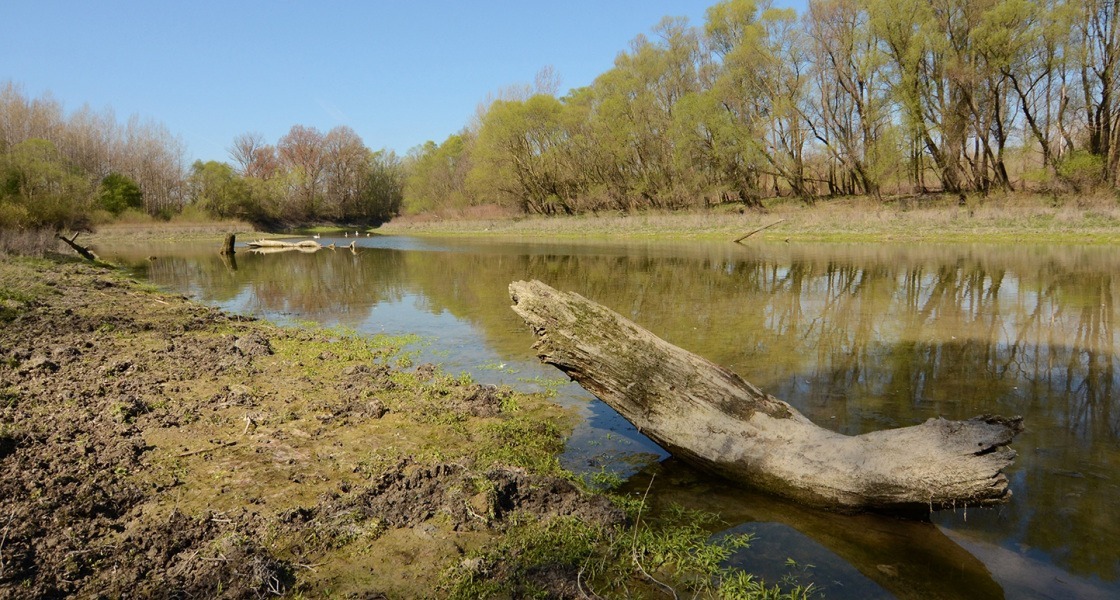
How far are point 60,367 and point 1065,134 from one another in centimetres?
4497

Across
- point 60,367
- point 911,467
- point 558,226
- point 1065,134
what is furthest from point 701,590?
point 558,226

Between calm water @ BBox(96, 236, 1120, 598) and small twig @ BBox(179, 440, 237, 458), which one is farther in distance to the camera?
small twig @ BBox(179, 440, 237, 458)

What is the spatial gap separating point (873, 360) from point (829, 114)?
41.2 m

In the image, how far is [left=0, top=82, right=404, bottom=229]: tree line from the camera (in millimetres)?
29453

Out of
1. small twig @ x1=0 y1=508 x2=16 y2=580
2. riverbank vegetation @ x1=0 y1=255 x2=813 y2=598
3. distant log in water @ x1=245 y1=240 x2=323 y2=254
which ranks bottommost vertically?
riverbank vegetation @ x1=0 y1=255 x2=813 y2=598

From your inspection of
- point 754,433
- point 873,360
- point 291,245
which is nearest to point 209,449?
point 754,433

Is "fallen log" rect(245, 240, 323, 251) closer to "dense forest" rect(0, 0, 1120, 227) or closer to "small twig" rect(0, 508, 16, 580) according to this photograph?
"dense forest" rect(0, 0, 1120, 227)

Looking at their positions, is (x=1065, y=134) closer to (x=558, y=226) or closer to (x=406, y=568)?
(x=558, y=226)

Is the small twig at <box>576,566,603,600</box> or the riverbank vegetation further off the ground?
the riverbank vegetation

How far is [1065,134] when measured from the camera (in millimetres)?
33781

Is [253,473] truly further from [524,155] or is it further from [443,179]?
[443,179]

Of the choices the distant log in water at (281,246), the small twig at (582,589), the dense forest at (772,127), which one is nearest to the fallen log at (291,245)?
the distant log in water at (281,246)

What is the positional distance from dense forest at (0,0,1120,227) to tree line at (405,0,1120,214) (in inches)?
4.8

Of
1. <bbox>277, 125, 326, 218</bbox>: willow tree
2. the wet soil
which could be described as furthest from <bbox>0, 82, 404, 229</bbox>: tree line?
the wet soil
